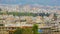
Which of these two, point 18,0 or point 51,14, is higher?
point 18,0

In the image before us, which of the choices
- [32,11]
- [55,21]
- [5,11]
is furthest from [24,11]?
[55,21]

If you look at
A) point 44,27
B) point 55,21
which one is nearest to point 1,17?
point 44,27

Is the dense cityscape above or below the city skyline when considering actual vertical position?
below

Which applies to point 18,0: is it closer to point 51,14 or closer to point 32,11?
point 32,11

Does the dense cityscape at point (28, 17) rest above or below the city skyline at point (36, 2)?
below

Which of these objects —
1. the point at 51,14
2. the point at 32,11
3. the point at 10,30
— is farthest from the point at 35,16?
the point at 10,30

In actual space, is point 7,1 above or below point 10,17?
above

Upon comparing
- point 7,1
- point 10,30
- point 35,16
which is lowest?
point 10,30

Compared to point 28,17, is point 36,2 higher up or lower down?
higher up

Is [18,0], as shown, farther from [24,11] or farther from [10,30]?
[10,30]
